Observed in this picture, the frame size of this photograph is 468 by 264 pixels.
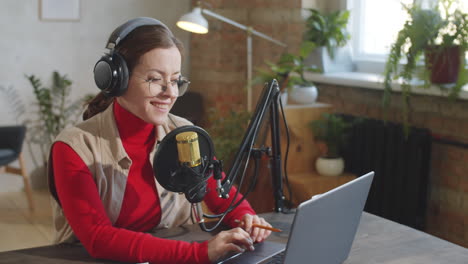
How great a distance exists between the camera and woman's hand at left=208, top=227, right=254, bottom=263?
4.58ft

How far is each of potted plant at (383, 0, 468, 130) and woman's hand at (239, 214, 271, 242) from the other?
5.29 ft

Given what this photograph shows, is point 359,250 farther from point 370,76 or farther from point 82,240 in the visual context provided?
point 370,76

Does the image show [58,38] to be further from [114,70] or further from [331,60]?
[114,70]

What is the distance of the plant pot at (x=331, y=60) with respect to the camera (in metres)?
3.69

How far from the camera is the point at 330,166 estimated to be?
3.34 m

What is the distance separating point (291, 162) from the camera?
3416 millimetres

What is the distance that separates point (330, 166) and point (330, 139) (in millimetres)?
155

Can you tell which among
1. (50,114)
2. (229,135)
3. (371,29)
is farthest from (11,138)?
(371,29)

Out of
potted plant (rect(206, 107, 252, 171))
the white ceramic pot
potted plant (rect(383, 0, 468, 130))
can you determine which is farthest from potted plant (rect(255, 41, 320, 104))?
potted plant (rect(383, 0, 468, 130))

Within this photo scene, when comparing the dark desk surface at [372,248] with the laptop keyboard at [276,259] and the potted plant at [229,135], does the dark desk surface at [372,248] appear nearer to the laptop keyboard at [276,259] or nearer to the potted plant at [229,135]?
the laptop keyboard at [276,259]

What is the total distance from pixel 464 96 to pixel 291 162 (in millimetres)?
1036

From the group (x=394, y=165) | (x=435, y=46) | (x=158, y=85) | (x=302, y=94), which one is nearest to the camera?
(x=158, y=85)

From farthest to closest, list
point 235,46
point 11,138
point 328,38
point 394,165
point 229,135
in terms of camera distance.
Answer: point 235,46 → point 11,138 → point 328,38 → point 229,135 → point 394,165

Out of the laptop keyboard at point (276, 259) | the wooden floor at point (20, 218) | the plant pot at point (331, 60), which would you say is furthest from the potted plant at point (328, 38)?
the laptop keyboard at point (276, 259)
